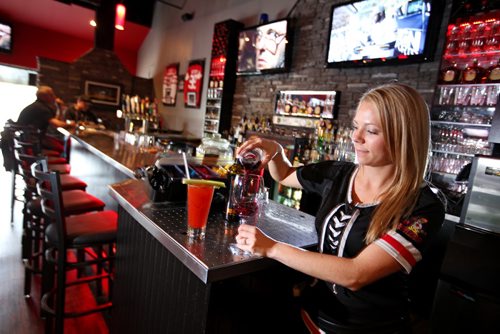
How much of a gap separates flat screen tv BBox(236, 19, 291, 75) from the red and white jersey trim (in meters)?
4.64

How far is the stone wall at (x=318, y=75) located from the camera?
3744 mm

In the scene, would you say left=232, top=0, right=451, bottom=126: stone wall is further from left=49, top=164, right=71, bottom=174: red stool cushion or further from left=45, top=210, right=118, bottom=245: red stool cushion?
left=45, top=210, right=118, bottom=245: red stool cushion

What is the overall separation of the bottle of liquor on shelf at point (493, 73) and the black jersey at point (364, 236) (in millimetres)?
2483

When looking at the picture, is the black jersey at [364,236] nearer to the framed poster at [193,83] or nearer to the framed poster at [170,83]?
the framed poster at [193,83]

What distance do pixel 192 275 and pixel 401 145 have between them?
81 cm

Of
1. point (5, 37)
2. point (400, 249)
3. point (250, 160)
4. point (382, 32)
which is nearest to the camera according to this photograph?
point (400, 249)

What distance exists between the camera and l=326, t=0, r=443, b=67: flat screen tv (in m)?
3.46

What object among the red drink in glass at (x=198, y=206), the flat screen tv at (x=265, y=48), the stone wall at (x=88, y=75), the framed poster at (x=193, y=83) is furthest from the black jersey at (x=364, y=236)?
the stone wall at (x=88, y=75)

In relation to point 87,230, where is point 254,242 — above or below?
above

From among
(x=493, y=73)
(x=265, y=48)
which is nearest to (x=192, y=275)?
(x=493, y=73)


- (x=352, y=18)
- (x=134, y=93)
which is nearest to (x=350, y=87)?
(x=352, y=18)

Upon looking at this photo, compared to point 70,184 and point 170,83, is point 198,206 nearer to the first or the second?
point 70,184

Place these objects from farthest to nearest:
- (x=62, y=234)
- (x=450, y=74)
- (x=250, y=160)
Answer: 1. (x=450, y=74)
2. (x=62, y=234)
3. (x=250, y=160)

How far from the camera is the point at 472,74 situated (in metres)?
3.05
